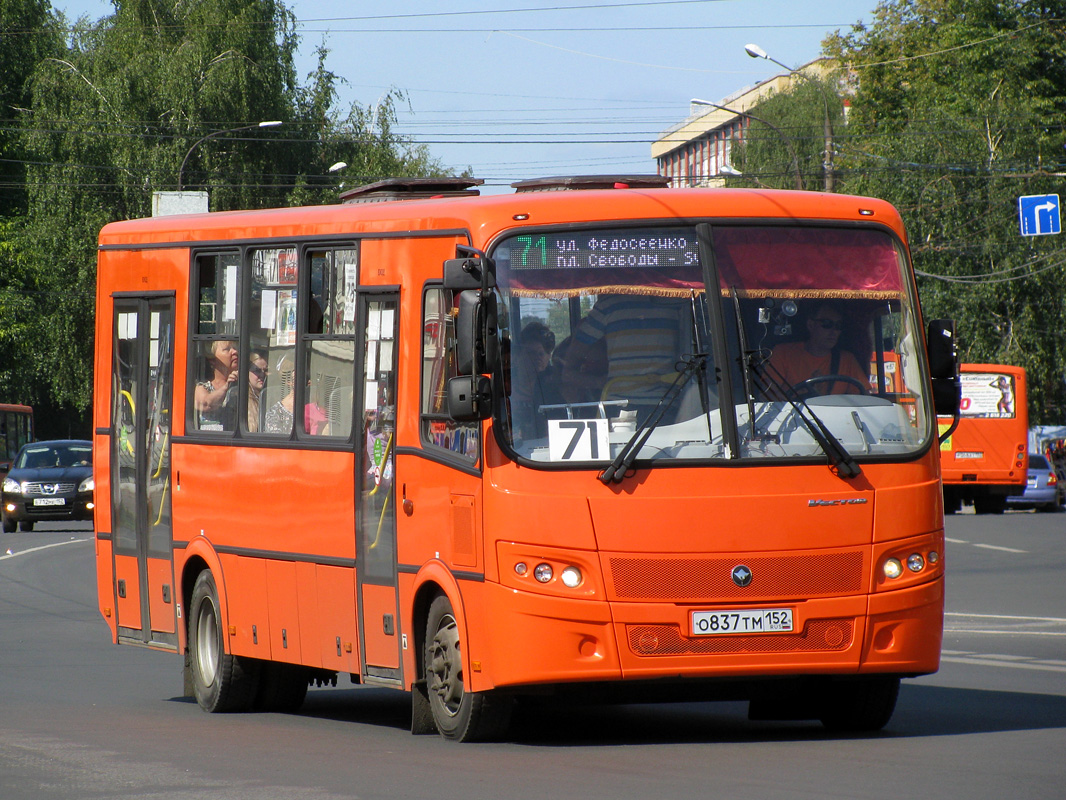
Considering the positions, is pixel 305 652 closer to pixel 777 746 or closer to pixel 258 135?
pixel 777 746

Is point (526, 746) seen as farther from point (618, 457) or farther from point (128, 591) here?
point (128, 591)

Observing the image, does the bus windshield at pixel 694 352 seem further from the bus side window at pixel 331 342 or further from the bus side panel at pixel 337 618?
A: the bus side panel at pixel 337 618

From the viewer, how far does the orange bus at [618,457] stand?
906cm

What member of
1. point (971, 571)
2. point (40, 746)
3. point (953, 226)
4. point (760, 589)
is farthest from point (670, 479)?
point (953, 226)

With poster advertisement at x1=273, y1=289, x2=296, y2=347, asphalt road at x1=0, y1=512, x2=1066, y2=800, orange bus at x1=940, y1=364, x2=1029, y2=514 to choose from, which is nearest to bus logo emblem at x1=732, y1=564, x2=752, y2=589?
asphalt road at x1=0, y1=512, x2=1066, y2=800

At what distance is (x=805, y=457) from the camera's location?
30.7 feet

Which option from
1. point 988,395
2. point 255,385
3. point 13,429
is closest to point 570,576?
point 255,385

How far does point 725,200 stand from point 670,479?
1.52 metres

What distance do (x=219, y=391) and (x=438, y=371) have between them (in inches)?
111

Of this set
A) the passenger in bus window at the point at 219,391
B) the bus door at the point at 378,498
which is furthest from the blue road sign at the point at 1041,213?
A: the bus door at the point at 378,498

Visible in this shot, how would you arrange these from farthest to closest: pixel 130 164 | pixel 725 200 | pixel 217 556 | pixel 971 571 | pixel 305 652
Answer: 1. pixel 130 164
2. pixel 971 571
3. pixel 217 556
4. pixel 305 652
5. pixel 725 200

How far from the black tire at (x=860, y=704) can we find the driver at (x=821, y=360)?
1.51 metres

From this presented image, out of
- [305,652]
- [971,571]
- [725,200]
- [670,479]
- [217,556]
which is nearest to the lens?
[670,479]

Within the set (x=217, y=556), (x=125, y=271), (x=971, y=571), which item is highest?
(x=125, y=271)
